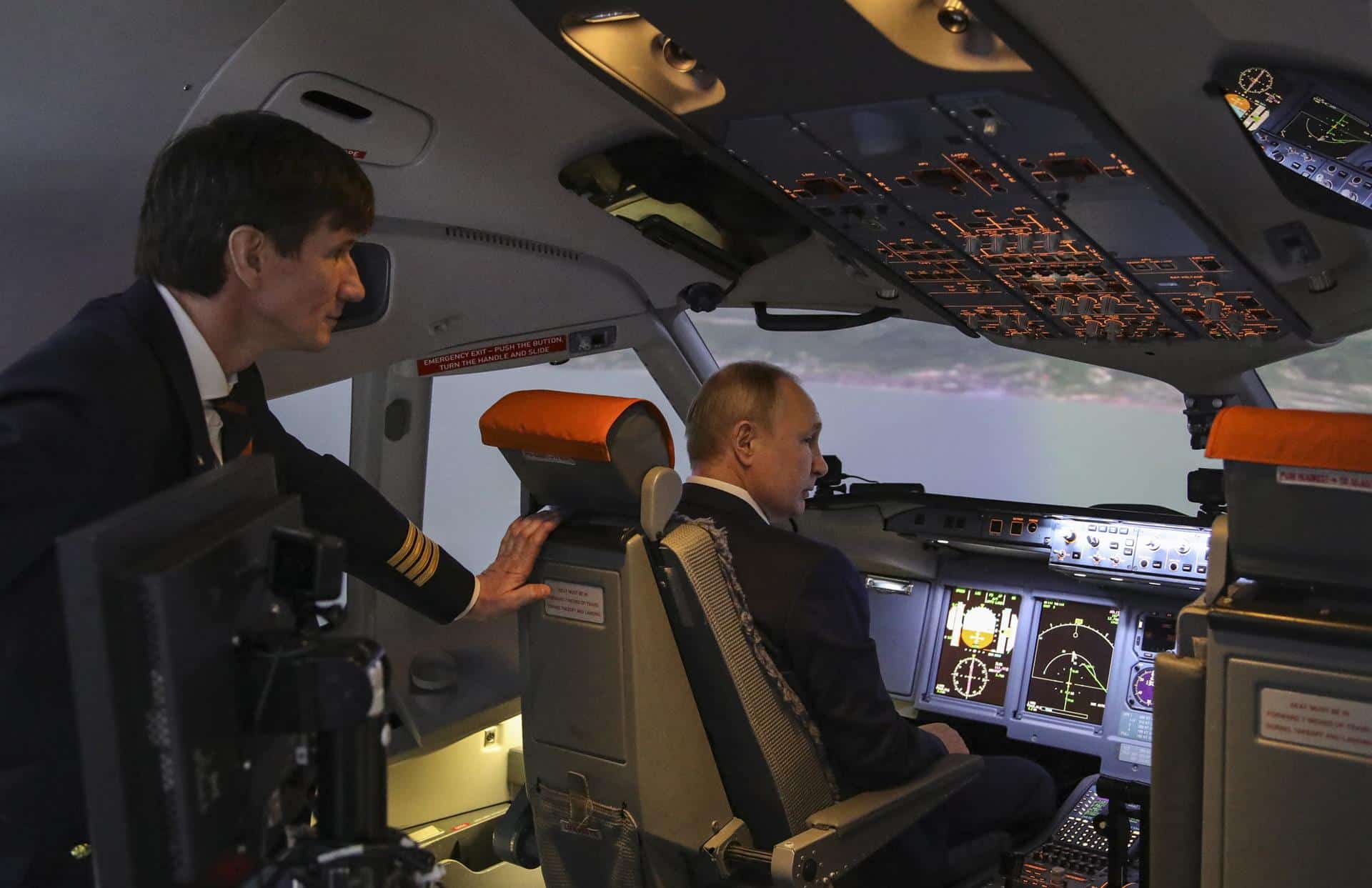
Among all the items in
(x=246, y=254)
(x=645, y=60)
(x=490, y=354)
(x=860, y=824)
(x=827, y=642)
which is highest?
(x=645, y=60)

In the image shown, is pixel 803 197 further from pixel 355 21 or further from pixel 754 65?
pixel 355 21

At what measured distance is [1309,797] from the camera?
149 cm

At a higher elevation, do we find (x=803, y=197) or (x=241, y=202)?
(x=803, y=197)

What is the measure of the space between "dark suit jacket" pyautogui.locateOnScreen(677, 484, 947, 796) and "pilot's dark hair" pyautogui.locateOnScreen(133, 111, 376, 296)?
3.80ft

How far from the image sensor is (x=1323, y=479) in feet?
4.79

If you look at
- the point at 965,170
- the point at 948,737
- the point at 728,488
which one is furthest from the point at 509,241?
the point at 948,737

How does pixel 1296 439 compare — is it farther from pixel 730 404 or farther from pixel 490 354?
pixel 490 354

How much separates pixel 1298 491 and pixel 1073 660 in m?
2.25

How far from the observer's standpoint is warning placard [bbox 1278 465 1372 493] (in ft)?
4.71

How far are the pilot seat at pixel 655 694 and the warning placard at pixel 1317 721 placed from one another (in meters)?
0.87

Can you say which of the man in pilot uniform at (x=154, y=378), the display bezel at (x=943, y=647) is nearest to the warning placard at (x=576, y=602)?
the man in pilot uniform at (x=154, y=378)

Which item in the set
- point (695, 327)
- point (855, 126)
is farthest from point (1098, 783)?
point (695, 327)

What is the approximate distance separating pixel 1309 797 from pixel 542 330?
8.38ft

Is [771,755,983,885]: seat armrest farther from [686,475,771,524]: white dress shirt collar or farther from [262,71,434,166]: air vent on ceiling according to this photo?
[262,71,434,166]: air vent on ceiling
